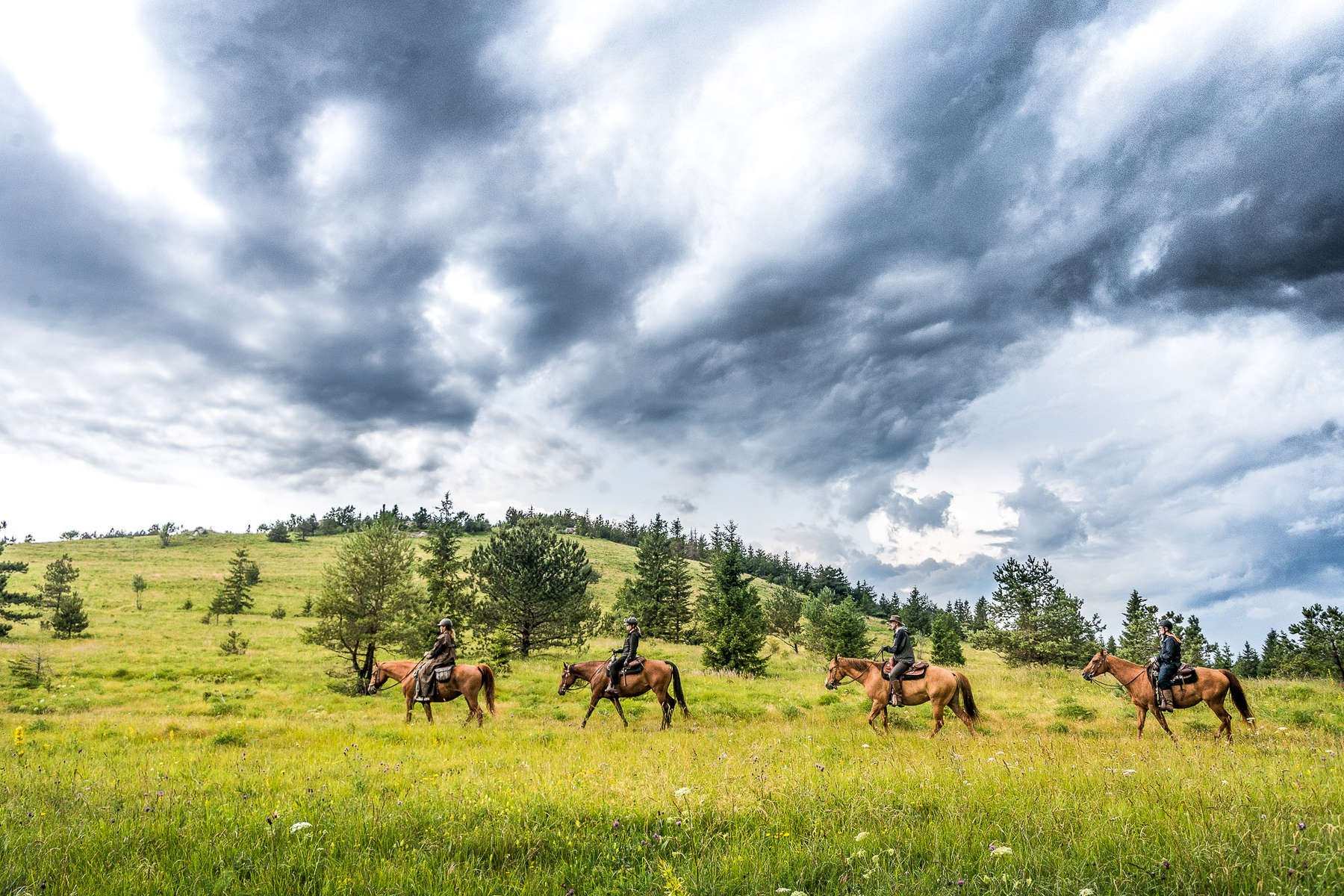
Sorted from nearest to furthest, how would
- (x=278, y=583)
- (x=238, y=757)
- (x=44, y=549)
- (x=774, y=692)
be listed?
(x=238, y=757)
(x=774, y=692)
(x=278, y=583)
(x=44, y=549)

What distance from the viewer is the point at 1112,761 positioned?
26.6ft

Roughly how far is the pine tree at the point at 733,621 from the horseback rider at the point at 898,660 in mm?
14965

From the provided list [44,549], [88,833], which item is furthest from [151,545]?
[88,833]

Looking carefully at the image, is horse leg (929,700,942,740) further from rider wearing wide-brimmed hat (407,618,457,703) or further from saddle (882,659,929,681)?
rider wearing wide-brimmed hat (407,618,457,703)

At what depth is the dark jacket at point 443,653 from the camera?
1622 centimetres

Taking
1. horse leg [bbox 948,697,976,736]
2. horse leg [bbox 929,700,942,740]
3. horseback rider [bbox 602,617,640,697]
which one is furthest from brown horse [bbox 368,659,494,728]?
horse leg [bbox 948,697,976,736]

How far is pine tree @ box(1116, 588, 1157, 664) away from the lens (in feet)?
157

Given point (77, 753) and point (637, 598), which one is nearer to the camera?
point (77, 753)

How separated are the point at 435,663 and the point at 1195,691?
20146mm

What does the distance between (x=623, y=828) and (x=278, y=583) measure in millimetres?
85549

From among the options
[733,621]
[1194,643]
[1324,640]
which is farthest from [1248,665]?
[733,621]

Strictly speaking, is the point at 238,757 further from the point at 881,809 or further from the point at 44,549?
the point at 44,549

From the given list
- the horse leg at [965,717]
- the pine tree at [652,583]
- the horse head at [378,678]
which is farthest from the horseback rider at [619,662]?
the pine tree at [652,583]

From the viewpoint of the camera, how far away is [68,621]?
39.4 metres
